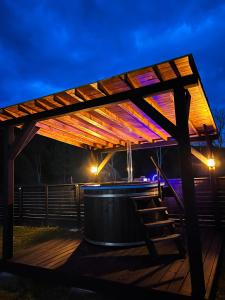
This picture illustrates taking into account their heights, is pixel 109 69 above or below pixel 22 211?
above

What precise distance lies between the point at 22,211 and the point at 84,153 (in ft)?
53.0

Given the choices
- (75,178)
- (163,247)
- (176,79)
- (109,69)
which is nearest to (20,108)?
(176,79)

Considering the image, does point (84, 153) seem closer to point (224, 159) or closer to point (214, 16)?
point (224, 159)

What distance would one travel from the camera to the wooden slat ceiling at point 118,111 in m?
3.24

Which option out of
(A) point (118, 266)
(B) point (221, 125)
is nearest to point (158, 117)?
(A) point (118, 266)

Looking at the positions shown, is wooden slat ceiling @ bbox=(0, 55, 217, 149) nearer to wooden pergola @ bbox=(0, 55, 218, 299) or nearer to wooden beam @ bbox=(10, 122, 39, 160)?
wooden pergola @ bbox=(0, 55, 218, 299)

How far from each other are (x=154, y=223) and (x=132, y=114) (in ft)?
7.27

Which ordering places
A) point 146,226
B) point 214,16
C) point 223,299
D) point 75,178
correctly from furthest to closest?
point 214,16 < point 75,178 < point 146,226 < point 223,299

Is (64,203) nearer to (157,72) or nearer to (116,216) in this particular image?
(116,216)

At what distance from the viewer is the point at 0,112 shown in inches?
178

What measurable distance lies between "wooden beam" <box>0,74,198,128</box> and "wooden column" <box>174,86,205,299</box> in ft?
0.46

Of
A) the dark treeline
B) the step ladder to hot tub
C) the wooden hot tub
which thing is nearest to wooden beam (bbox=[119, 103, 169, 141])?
the wooden hot tub

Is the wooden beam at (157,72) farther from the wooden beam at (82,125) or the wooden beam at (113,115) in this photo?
the wooden beam at (82,125)

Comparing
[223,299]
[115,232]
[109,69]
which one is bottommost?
[223,299]
